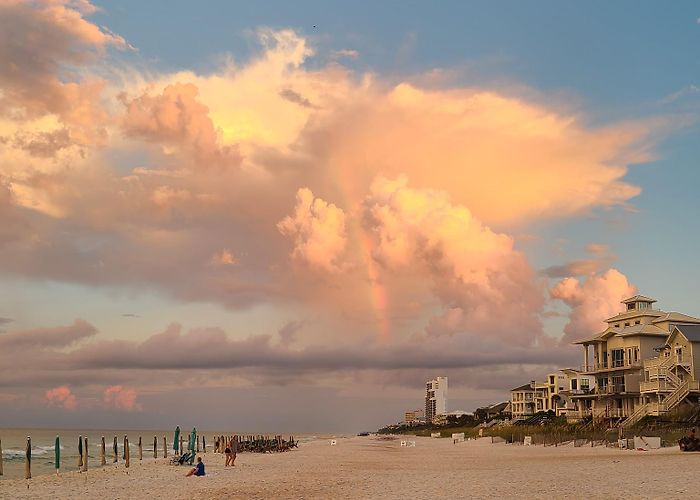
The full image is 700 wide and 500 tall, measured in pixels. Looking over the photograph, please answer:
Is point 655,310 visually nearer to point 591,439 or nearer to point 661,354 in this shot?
point 661,354

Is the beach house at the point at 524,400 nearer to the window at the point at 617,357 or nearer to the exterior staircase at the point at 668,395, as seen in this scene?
the window at the point at 617,357

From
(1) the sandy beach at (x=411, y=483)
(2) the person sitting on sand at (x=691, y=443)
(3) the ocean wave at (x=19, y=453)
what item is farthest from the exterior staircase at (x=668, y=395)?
(3) the ocean wave at (x=19, y=453)

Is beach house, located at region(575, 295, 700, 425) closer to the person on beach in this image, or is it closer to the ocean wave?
the person on beach

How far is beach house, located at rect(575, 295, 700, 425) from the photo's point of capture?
86.9 meters

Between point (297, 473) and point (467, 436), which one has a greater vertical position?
point (297, 473)

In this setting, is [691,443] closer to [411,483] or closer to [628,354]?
[411,483]

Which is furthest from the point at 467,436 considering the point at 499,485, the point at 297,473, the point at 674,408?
the point at 499,485

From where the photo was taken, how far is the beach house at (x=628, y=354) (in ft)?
285

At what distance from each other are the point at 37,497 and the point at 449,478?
1820cm

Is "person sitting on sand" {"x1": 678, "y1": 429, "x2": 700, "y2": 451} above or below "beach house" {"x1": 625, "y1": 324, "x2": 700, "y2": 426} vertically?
below

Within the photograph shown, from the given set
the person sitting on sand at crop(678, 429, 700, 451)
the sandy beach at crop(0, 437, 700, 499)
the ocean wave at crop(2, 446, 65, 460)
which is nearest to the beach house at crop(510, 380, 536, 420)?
the ocean wave at crop(2, 446, 65, 460)

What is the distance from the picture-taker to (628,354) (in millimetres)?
89562

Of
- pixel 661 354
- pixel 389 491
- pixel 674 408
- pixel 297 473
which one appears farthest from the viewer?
pixel 661 354

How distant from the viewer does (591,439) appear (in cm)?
6550
